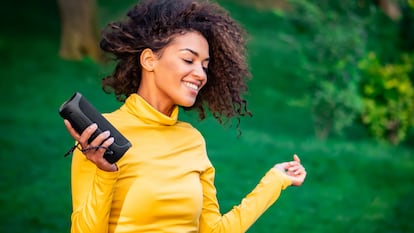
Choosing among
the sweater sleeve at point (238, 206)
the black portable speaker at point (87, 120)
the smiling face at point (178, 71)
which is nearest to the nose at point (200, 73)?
the smiling face at point (178, 71)

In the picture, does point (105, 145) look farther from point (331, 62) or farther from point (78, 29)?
point (78, 29)

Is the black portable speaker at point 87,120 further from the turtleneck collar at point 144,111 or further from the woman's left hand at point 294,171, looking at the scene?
the woman's left hand at point 294,171

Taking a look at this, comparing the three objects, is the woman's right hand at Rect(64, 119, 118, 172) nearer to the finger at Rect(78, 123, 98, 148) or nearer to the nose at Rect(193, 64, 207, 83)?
the finger at Rect(78, 123, 98, 148)

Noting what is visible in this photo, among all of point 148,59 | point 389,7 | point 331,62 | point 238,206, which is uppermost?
point 389,7

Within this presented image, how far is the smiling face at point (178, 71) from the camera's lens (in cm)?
261

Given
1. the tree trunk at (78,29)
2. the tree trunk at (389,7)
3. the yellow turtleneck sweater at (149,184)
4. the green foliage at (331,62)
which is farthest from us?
the tree trunk at (389,7)

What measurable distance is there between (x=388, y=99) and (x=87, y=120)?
8.02 m

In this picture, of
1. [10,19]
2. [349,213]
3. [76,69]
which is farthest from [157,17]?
[10,19]

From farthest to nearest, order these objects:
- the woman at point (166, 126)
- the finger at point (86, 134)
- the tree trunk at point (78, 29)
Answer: the tree trunk at point (78, 29), the woman at point (166, 126), the finger at point (86, 134)

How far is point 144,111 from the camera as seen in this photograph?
2604mm

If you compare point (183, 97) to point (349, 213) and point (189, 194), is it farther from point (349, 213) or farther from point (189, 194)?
point (349, 213)

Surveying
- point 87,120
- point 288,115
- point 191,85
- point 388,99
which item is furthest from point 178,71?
point 288,115

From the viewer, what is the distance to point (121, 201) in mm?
2451

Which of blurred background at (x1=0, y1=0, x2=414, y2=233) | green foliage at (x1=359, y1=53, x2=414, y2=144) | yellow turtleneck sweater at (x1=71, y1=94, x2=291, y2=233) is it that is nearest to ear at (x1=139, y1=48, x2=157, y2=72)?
yellow turtleneck sweater at (x1=71, y1=94, x2=291, y2=233)
